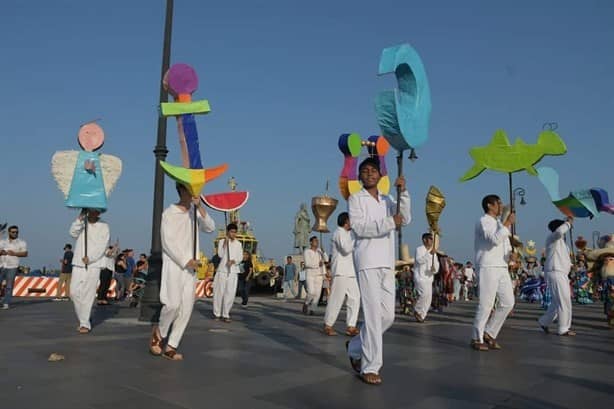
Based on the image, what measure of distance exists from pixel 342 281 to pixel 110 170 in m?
4.02

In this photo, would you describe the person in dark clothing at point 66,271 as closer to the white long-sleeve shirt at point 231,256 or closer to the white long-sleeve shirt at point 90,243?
the white long-sleeve shirt at point 231,256

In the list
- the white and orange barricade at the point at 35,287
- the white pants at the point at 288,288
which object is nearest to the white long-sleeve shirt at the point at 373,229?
the white pants at the point at 288,288

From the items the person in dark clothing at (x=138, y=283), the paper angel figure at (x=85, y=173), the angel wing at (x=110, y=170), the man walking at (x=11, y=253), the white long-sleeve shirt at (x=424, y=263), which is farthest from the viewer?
the person in dark clothing at (x=138, y=283)

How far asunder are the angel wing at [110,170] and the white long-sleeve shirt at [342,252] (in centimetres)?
354

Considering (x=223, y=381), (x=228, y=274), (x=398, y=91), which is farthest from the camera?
(x=228, y=274)

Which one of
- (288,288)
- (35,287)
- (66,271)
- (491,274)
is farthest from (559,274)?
(35,287)

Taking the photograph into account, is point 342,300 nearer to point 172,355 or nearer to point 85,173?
point 172,355

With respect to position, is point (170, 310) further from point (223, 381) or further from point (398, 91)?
point (398, 91)

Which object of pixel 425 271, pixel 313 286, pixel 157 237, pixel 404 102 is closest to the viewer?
pixel 404 102

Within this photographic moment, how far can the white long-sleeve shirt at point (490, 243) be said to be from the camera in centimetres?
691

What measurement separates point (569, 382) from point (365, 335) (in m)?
1.85

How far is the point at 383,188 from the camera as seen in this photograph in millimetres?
7840

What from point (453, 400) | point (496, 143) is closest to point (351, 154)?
point (496, 143)

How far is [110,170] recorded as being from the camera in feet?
27.5
